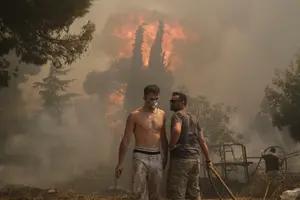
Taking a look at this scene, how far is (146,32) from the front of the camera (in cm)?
2711

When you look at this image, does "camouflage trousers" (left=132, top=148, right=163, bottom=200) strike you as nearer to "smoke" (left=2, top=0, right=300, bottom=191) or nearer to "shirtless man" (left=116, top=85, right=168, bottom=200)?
"shirtless man" (left=116, top=85, right=168, bottom=200)

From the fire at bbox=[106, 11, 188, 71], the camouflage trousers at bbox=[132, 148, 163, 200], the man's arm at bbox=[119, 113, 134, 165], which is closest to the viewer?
the camouflage trousers at bbox=[132, 148, 163, 200]

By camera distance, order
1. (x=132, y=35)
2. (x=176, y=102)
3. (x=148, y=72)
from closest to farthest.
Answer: (x=176, y=102), (x=132, y=35), (x=148, y=72)

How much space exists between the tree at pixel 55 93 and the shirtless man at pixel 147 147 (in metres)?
20.9

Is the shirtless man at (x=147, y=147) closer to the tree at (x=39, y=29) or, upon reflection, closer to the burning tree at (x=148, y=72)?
the tree at (x=39, y=29)

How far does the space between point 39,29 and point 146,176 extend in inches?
350

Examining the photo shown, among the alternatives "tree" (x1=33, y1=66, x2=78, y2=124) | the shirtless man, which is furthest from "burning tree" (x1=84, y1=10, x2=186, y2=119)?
the shirtless man

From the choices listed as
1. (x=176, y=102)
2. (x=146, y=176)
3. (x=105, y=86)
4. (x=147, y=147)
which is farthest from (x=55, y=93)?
(x=146, y=176)

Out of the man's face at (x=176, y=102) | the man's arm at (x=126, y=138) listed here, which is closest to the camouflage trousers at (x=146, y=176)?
the man's arm at (x=126, y=138)

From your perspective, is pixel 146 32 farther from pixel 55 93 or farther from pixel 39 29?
pixel 39 29

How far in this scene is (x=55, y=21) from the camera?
11.2 metres

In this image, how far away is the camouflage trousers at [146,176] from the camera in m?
3.75

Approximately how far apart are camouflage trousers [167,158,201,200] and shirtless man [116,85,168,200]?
6.3 inches

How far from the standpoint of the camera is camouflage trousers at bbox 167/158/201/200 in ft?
13.0
